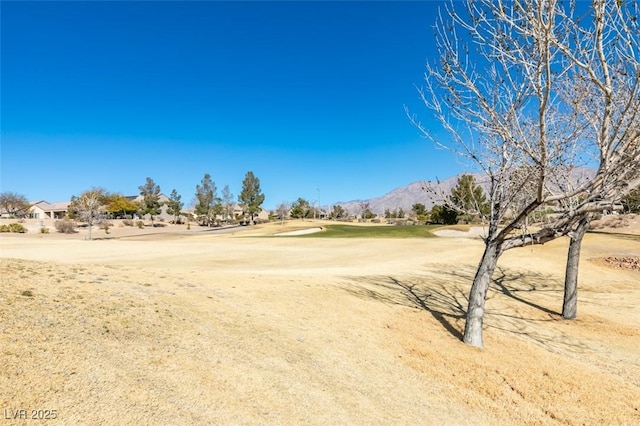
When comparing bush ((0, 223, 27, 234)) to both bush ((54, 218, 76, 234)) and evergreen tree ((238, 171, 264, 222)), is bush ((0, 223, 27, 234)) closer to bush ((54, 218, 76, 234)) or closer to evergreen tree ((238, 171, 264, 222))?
bush ((54, 218, 76, 234))

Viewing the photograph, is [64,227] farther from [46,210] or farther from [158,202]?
[46,210]

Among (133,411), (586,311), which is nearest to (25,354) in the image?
(133,411)

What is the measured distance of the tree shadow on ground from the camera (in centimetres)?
1030

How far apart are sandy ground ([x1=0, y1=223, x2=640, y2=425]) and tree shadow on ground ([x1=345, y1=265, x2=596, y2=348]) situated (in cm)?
12

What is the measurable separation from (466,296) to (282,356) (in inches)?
409

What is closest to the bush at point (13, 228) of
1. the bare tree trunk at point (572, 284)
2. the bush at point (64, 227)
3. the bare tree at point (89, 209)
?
the bush at point (64, 227)

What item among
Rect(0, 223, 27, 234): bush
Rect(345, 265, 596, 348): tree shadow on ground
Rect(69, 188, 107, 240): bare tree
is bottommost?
Rect(345, 265, 596, 348): tree shadow on ground

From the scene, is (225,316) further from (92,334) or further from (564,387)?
(564,387)

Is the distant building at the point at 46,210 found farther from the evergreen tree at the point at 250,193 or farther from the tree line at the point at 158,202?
the evergreen tree at the point at 250,193

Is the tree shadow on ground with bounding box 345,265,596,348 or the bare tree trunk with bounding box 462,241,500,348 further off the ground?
the bare tree trunk with bounding box 462,241,500,348

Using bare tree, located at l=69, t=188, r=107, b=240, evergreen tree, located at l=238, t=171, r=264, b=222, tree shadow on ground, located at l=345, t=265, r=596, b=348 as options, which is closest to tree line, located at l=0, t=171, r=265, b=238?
evergreen tree, located at l=238, t=171, r=264, b=222

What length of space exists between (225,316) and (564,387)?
6.89 meters

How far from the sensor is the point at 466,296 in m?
14.2

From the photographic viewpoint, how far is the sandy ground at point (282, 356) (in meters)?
4.29
